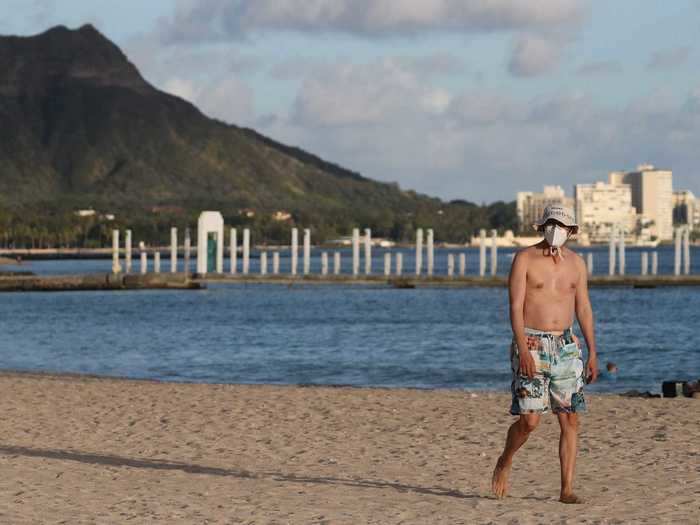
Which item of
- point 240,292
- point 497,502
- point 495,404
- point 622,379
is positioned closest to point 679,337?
point 622,379

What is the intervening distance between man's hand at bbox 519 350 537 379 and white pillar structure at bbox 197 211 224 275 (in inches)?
3253

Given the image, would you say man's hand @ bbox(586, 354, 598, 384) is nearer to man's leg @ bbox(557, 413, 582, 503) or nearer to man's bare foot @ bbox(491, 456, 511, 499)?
man's leg @ bbox(557, 413, 582, 503)

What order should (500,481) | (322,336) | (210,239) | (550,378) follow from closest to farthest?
(550,378), (500,481), (322,336), (210,239)

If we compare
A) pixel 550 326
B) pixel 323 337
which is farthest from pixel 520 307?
pixel 323 337

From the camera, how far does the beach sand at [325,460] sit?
10.5m

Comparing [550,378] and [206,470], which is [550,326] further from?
[206,470]

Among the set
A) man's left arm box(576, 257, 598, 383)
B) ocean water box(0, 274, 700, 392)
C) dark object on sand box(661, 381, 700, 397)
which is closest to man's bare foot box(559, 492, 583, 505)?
man's left arm box(576, 257, 598, 383)

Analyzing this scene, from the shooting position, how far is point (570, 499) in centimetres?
1059

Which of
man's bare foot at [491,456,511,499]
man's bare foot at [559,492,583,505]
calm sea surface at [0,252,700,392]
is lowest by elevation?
calm sea surface at [0,252,700,392]

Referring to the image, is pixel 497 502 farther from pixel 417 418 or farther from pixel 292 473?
pixel 417 418

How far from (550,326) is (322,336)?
3786 cm

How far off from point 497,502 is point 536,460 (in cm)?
262

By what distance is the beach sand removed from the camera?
10531 mm

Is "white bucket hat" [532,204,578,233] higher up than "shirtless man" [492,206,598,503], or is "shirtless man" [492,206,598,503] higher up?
"white bucket hat" [532,204,578,233]
